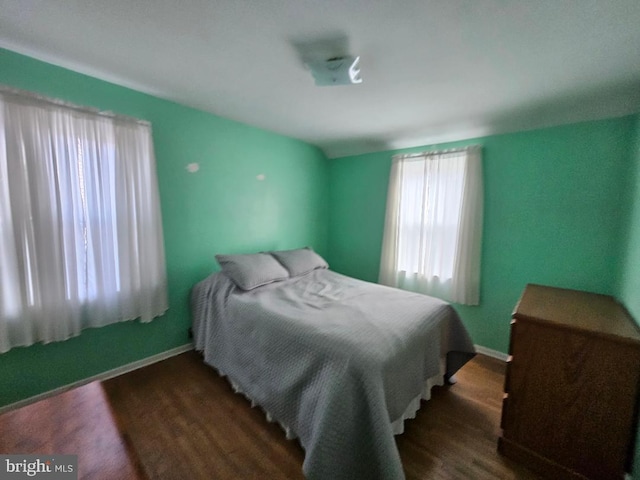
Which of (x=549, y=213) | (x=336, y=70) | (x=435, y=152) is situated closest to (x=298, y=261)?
(x=336, y=70)

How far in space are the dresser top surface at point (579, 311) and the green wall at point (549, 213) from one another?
0.29 metres

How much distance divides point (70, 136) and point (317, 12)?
5.73 ft

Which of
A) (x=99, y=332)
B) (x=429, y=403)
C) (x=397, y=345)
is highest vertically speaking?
(x=397, y=345)

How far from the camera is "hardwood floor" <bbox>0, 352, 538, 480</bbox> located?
97cm

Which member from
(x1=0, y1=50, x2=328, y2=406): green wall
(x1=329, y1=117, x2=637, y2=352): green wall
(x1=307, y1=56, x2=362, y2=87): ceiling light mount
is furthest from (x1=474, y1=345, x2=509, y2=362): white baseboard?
(x1=307, y1=56, x2=362, y2=87): ceiling light mount

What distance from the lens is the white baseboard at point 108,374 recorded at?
1.58m

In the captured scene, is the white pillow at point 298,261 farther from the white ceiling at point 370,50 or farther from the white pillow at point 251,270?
the white ceiling at point 370,50

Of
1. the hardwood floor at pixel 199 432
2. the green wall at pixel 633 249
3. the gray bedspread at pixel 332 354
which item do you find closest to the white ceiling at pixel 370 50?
the green wall at pixel 633 249

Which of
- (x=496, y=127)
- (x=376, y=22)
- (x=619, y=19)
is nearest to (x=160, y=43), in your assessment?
(x=376, y=22)

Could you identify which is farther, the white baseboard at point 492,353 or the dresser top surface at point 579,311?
the white baseboard at point 492,353

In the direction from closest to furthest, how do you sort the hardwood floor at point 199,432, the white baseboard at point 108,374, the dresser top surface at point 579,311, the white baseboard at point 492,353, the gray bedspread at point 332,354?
1. the hardwood floor at point 199,432
2. the gray bedspread at point 332,354
3. the dresser top surface at point 579,311
4. the white baseboard at point 108,374
5. the white baseboard at point 492,353

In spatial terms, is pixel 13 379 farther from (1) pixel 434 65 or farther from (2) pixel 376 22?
(1) pixel 434 65

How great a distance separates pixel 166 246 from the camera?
2.17m

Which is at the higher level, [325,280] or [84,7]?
[84,7]
